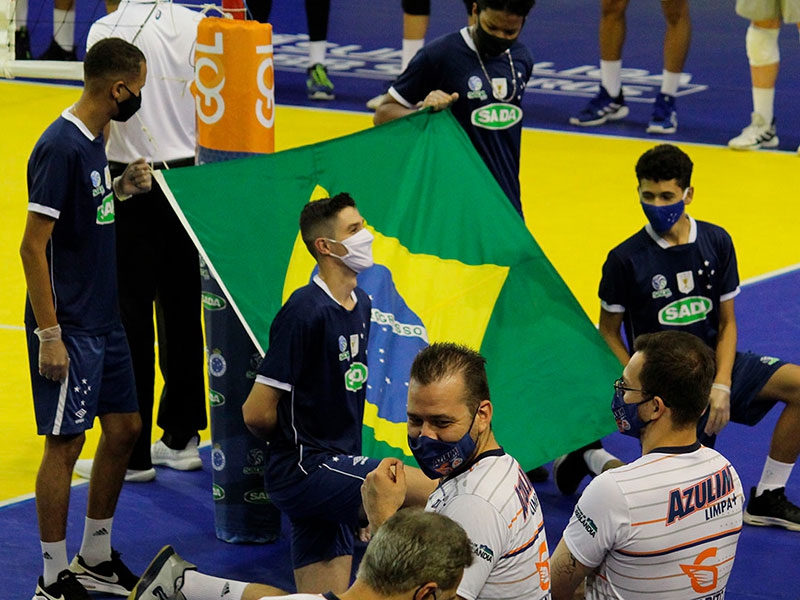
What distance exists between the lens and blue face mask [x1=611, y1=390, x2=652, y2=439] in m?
4.44

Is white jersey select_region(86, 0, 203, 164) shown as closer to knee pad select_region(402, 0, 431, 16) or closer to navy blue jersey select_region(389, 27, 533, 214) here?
navy blue jersey select_region(389, 27, 533, 214)

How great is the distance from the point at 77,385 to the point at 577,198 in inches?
278

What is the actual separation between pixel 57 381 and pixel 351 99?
9.86 metres

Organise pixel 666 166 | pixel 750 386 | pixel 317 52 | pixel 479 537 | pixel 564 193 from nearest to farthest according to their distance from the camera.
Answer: pixel 479 537 → pixel 666 166 → pixel 750 386 → pixel 564 193 → pixel 317 52

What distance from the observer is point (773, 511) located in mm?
6711

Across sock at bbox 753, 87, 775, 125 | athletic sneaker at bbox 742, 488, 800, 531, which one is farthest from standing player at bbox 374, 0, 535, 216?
sock at bbox 753, 87, 775, 125

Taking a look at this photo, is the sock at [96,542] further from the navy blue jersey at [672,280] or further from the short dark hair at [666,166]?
the short dark hair at [666,166]

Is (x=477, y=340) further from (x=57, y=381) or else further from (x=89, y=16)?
(x=89, y=16)

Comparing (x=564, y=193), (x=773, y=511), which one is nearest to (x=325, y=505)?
(x=773, y=511)

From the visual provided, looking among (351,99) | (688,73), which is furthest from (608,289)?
(688,73)

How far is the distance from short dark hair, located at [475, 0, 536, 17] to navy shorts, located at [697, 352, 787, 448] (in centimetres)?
197

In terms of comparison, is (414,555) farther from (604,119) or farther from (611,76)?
(604,119)

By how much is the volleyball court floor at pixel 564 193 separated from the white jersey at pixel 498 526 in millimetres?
2327

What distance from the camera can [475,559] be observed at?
379 centimetres
